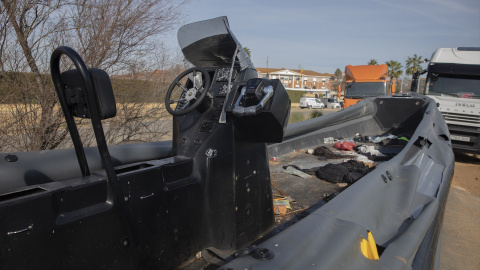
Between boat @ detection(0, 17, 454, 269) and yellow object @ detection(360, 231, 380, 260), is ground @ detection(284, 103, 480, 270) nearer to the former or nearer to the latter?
boat @ detection(0, 17, 454, 269)

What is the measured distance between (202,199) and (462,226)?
421 centimetres

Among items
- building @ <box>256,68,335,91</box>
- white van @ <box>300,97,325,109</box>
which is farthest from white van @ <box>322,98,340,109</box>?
building @ <box>256,68,335,91</box>

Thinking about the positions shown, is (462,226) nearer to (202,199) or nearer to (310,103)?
(202,199)

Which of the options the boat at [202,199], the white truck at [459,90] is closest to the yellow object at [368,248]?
the boat at [202,199]

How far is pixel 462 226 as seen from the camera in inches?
179

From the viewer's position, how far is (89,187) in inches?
61.7

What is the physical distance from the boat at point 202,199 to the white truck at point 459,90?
7.03m

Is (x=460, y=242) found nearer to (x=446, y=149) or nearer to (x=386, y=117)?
(x=446, y=149)

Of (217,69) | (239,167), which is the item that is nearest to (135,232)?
(239,167)

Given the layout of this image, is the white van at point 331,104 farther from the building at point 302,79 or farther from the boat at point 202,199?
the boat at point 202,199

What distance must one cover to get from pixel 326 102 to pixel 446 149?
47648 millimetres

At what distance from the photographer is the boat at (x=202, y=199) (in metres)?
1.40

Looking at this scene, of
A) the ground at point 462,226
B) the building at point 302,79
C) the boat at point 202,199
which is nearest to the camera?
the boat at point 202,199

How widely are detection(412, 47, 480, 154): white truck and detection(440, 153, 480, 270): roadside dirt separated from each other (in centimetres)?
170
